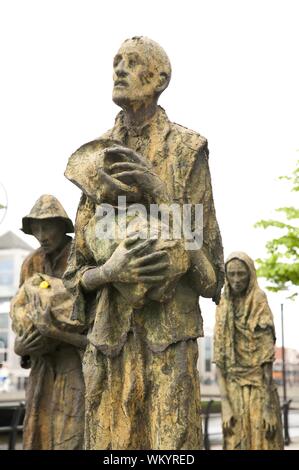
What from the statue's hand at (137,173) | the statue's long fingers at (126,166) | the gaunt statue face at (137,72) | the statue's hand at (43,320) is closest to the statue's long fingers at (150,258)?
the statue's hand at (137,173)

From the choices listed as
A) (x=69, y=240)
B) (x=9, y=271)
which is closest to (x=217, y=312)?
(x=69, y=240)

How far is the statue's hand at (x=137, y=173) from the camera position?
5.23 m

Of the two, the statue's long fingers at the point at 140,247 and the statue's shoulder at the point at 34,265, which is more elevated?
the statue's shoulder at the point at 34,265

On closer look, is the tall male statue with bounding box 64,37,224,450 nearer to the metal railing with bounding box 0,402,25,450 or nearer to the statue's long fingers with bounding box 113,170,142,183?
the statue's long fingers with bounding box 113,170,142,183

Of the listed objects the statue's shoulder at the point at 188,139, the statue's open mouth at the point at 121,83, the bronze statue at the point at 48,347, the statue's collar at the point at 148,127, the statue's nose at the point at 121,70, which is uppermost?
the statue's nose at the point at 121,70

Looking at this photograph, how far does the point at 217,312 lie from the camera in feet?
42.3

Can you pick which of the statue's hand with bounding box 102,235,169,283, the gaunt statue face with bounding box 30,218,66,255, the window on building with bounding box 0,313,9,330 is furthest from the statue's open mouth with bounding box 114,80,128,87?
the window on building with bounding box 0,313,9,330

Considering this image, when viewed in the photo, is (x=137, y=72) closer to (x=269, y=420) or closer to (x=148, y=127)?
(x=148, y=127)

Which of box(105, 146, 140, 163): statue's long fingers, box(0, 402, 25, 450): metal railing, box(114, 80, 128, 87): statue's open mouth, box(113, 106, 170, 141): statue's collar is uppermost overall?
box(114, 80, 128, 87): statue's open mouth

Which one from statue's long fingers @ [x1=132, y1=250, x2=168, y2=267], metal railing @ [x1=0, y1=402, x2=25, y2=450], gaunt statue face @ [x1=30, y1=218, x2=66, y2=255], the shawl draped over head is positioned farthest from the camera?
metal railing @ [x1=0, y1=402, x2=25, y2=450]

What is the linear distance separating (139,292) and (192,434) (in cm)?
85

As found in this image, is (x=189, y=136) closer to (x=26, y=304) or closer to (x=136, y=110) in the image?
(x=136, y=110)

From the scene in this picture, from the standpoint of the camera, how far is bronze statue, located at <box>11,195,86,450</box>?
8.11 m

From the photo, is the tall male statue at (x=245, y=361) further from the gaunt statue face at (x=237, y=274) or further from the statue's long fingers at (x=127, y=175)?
the statue's long fingers at (x=127, y=175)
